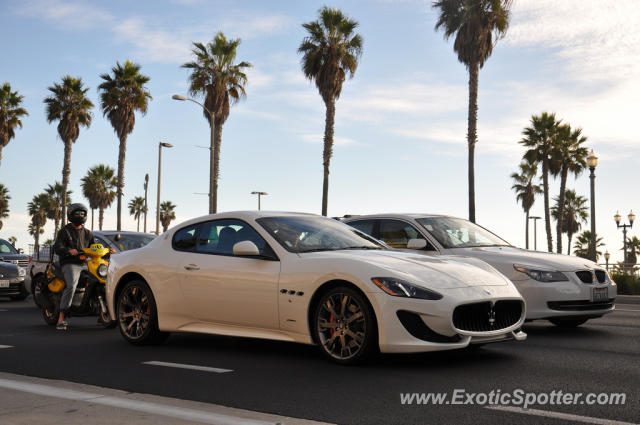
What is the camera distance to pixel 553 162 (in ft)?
160

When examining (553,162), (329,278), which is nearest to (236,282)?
(329,278)

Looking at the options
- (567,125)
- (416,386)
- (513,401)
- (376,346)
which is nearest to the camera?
(513,401)

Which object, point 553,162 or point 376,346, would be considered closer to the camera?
point 376,346

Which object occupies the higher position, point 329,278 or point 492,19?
point 492,19

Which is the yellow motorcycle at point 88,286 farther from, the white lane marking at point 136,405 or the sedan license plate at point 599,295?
the sedan license plate at point 599,295

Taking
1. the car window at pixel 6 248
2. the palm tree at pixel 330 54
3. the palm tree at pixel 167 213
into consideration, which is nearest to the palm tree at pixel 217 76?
the palm tree at pixel 330 54

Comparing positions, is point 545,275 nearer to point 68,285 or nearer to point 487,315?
point 487,315

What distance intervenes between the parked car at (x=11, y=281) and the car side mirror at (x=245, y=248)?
38.9 feet

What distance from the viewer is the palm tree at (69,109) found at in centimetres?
4938

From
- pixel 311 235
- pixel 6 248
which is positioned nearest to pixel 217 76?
pixel 6 248

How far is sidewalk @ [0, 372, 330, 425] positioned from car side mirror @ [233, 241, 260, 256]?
190cm

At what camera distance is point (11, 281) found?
17.0 m

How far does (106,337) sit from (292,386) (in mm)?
4480

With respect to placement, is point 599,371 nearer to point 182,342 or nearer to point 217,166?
point 182,342
